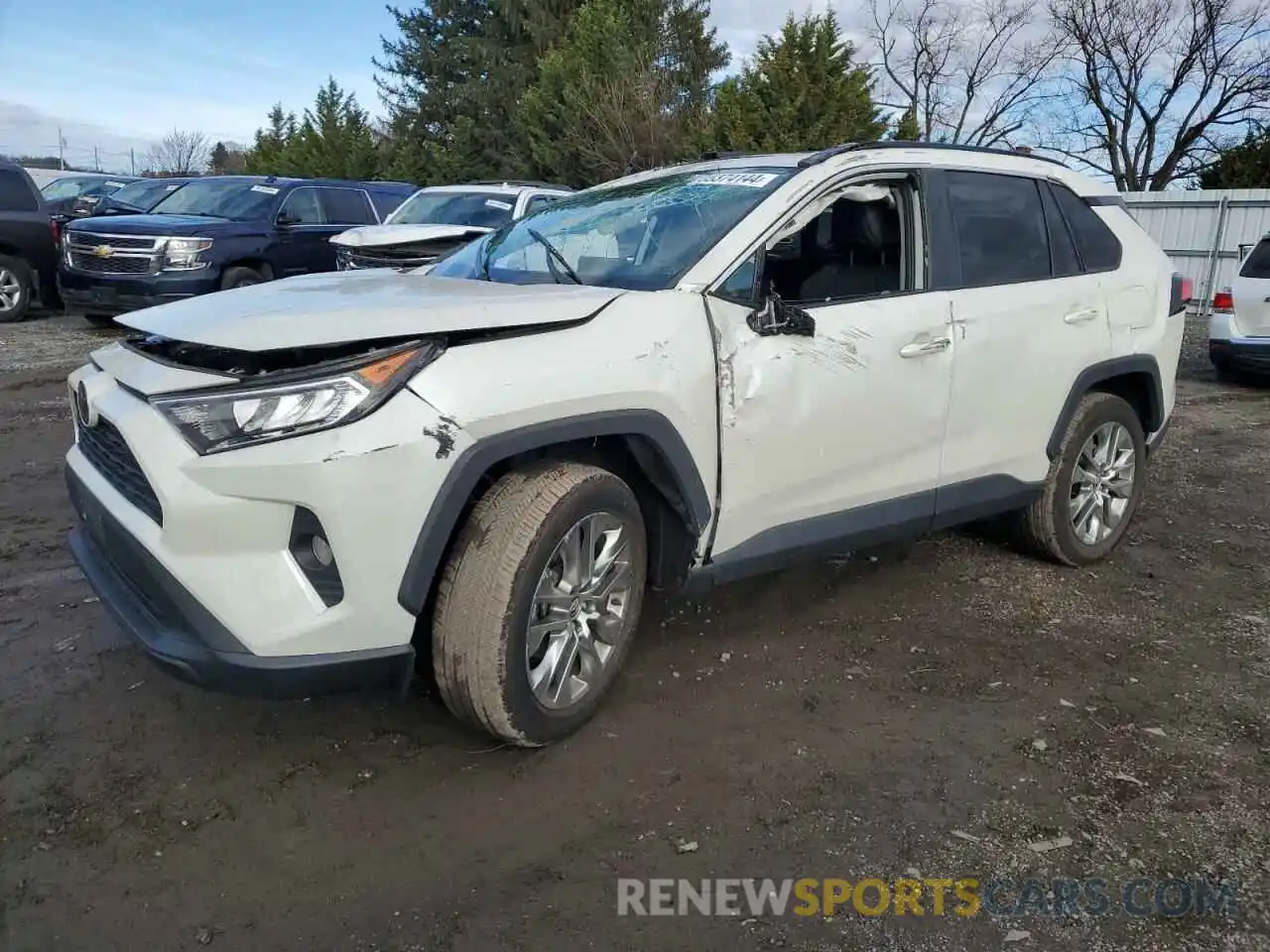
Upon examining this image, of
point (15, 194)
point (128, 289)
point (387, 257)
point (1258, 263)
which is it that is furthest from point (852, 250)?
point (15, 194)

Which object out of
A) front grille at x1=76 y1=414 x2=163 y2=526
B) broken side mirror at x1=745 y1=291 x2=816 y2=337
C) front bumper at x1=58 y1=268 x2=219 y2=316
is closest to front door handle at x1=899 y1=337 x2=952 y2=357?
broken side mirror at x1=745 y1=291 x2=816 y2=337

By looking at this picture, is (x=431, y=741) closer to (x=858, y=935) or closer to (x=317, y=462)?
(x=317, y=462)

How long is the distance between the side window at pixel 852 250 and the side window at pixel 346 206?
9444 mm

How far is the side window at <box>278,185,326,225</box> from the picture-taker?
11.7m

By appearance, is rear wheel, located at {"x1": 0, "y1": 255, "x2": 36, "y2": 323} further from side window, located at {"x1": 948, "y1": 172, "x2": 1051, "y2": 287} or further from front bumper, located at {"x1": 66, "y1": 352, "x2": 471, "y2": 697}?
side window, located at {"x1": 948, "y1": 172, "x2": 1051, "y2": 287}

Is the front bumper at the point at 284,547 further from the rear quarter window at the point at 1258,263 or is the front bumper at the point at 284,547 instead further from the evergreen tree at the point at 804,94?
the evergreen tree at the point at 804,94

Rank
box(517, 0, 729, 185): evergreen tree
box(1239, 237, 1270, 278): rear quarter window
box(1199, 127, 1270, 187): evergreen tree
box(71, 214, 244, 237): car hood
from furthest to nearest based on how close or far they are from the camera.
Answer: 1. box(1199, 127, 1270, 187): evergreen tree
2. box(517, 0, 729, 185): evergreen tree
3. box(71, 214, 244, 237): car hood
4. box(1239, 237, 1270, 278): rear quarter window

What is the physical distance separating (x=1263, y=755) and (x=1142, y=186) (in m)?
37.1

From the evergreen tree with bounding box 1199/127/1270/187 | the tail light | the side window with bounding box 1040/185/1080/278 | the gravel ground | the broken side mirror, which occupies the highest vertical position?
the evergreen tree with bounding box 1199/127/1270/187

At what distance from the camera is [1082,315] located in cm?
432

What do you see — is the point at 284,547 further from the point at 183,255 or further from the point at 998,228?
the point at 183,255

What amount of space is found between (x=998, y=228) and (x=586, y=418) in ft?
7.53

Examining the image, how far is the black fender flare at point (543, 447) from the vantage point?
255cm

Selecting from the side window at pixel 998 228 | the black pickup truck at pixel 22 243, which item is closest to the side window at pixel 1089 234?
the side window at pixel 998 228
